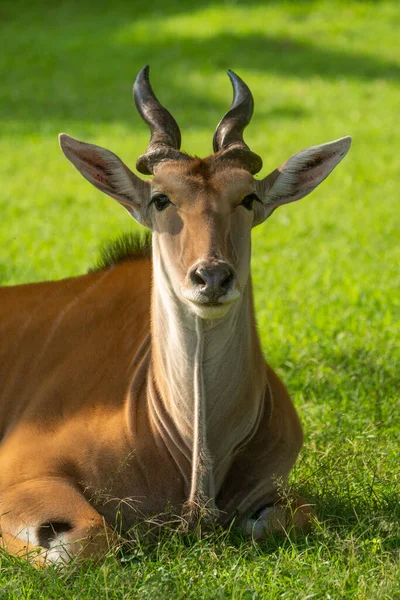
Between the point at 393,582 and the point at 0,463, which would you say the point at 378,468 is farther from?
the point at 0,463

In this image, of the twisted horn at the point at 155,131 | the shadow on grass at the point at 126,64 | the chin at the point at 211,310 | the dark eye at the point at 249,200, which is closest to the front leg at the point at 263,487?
the chin at the point at 211,310

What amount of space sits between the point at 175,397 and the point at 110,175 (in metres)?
0.85

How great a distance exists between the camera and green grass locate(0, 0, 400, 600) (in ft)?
11.9

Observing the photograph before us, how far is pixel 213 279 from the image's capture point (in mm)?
3490

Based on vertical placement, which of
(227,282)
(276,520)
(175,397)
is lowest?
(276,520)

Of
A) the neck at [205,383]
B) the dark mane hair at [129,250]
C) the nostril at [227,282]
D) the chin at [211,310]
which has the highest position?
the dark mane hair at [129,250]

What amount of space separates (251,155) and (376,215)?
605 centimetres

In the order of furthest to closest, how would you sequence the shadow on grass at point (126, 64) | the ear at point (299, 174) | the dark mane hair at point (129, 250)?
the shadow on grass at point (126, 64) < the dark mane hair at point (129, 250) < the ear at point (299, 174)

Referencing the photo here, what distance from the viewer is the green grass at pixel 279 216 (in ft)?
11.9

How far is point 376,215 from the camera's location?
9.93 metres

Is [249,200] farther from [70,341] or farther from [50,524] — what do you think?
[50,524]

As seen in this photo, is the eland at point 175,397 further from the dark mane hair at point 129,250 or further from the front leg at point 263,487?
the dark mane hair at point 129,250

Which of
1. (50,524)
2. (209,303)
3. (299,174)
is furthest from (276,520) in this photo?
(299,174)

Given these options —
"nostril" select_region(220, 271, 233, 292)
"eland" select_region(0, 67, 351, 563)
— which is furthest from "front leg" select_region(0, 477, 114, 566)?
"nostril" select_region(220, 271, 233, 292)
